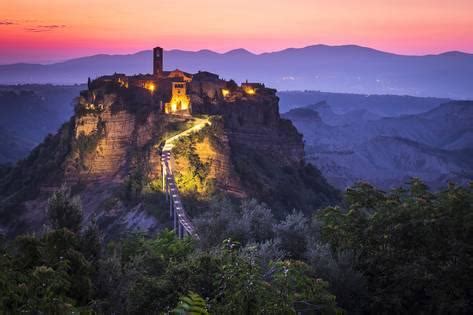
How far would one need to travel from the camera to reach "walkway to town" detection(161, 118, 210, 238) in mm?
34041

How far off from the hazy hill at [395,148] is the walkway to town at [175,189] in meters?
50.5

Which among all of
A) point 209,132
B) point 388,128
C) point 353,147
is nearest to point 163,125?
point 209,132

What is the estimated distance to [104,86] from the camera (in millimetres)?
57656

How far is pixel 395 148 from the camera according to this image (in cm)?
14000

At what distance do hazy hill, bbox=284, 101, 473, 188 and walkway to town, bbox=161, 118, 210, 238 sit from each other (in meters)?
50.5

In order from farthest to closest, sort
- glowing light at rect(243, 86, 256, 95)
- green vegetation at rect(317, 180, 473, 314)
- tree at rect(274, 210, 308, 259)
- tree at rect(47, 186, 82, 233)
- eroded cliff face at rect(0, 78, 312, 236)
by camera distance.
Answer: glowing light at rect(243, 86, 256, 95), eroded cliff face at rect(0, 78, 312, 236), tree at rect(47, 186, 82, 233), tree at rect(274, 210, 308, 259), green vegetation at rect(317, 180, 473, 314)

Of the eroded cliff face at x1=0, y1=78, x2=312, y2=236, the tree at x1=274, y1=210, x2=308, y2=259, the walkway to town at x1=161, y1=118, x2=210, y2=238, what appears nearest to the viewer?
the tree at x1=274, y1=210, x2=308, y2=259

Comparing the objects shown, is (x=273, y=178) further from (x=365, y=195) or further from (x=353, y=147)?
(x=353, y=147)

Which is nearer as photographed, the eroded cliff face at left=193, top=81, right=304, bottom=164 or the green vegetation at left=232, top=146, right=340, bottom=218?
the green vegetation at left=232, top=146, right=340, bottom=218

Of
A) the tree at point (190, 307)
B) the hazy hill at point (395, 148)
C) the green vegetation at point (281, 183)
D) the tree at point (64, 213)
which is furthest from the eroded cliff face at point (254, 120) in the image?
the tree at point (190, 307)

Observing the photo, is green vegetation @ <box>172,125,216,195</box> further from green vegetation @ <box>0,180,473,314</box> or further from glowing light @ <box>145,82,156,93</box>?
green vegetation @ <box>0,180,473,314</box>

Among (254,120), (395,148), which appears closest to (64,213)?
(254,120)

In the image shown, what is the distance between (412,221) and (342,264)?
269cm

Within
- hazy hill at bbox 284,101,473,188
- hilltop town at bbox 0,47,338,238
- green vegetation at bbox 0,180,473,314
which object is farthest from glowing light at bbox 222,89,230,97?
green vegetation at bbox 0,180,473,314
